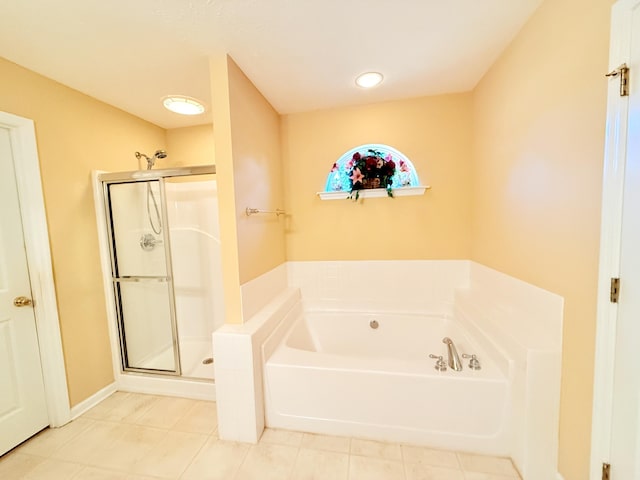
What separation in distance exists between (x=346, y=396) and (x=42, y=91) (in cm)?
275

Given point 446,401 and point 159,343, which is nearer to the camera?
point 446,401

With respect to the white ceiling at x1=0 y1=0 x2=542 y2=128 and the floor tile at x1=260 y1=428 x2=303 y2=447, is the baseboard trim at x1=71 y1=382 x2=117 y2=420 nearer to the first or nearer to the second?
the floor tile at x1=260 y1=428 x2=303 y2=447

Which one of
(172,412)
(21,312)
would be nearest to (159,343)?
(172,412)

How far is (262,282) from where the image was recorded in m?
1.97

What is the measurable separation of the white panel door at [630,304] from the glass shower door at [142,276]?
2.53m

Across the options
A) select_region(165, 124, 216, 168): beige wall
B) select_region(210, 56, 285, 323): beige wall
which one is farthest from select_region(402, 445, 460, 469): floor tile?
select_region(165, 124, 216, 168): beige wall

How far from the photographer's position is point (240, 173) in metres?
1.65

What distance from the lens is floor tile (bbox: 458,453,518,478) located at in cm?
130

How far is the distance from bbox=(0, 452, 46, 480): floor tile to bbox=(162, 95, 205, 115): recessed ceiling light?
7.66 ft

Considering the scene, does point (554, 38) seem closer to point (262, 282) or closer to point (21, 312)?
point (262, 282)

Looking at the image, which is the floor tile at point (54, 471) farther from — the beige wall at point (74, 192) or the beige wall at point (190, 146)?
the beige wall at point (190, 146)

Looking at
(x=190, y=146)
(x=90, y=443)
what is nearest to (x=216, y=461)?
(x=90, y=443)

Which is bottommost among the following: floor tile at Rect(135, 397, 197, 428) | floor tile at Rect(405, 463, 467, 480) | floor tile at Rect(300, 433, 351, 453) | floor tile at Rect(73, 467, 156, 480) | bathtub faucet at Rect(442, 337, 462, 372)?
floor tile at Rect(135, 397, 197, 428)

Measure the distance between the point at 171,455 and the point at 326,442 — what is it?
2.96ft
